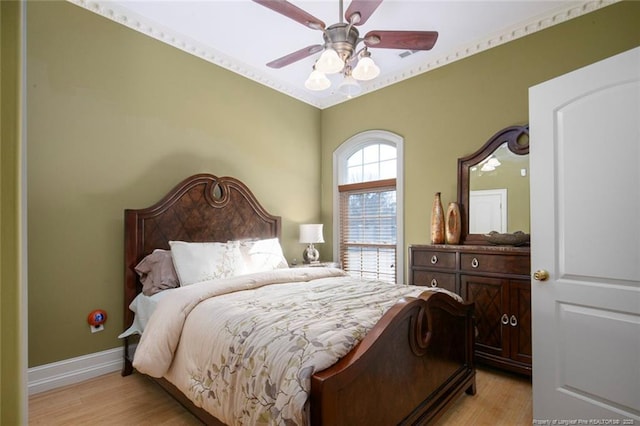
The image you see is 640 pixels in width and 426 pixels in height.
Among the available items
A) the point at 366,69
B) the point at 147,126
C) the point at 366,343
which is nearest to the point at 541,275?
the point at 366,343

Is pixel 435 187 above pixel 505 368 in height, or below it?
above

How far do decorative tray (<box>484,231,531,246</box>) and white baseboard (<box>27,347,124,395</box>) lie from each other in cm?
334

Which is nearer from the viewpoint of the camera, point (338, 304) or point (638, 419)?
point (638, 419)

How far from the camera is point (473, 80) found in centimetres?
321

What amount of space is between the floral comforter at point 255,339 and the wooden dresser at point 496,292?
2.26 ft

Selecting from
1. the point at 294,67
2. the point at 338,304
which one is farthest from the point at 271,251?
the point at 294,67

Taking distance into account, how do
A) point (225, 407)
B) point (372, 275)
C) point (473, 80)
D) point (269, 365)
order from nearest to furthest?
point (269, 365) → point (225, 407) → point (473, 80) → point (372, 275)

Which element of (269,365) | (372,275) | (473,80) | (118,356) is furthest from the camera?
(372,275)

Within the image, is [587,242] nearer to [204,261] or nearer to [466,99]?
[466,99]

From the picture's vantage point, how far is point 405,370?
1613 millimetres

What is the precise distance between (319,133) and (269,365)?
3813 millimetres

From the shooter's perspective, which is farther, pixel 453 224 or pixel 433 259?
pixel 453 224

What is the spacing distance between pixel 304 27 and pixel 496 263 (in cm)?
266

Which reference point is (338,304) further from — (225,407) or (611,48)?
(611,48)
